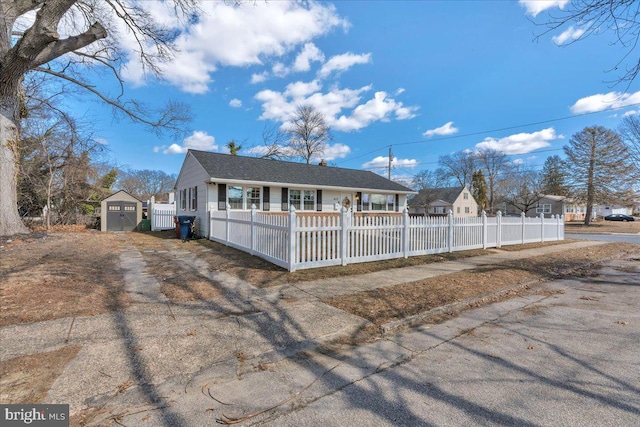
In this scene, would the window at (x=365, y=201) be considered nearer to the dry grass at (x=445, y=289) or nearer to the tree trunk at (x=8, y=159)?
the dry grass at (x=445, y=289)

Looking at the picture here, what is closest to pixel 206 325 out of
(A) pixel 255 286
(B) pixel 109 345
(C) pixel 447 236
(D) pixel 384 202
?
(B) pixel 109 345

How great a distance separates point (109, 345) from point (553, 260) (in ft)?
36.5

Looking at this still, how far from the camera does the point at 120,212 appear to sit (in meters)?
17.8

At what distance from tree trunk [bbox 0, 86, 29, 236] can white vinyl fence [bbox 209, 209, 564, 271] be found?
6425mm

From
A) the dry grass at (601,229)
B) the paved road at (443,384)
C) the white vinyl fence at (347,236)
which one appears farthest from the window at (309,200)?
the dry grass at (601,229)

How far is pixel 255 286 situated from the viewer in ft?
18.4

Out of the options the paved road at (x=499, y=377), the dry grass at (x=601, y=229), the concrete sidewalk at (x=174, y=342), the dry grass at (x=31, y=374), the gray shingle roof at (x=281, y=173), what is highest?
the gray shingle roof at (x=281, y=173)

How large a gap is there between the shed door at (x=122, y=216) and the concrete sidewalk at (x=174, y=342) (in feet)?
49.7

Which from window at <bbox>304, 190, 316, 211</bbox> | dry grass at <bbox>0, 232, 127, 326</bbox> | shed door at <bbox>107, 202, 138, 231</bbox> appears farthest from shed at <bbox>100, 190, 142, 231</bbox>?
window at <bbox>304, 190, 316, 211</bbox>

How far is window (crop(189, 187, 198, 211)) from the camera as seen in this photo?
1573 cm

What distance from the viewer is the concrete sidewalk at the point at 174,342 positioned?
2.41m

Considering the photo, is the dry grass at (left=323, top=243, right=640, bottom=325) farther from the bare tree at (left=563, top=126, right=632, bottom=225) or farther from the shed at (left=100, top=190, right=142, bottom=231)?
the bare tree at (left=563, top=126, right=632, bottom=225)

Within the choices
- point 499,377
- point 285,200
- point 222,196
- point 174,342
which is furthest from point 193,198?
point 499,377

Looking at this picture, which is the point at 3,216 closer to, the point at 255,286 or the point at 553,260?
the point at 255,286
